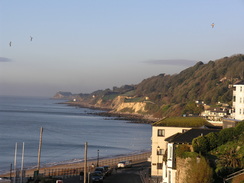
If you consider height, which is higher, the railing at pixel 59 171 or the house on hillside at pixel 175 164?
the house on hillside at pixel 175 164

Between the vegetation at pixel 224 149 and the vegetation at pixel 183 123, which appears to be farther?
the vegetation at pixel 183 123

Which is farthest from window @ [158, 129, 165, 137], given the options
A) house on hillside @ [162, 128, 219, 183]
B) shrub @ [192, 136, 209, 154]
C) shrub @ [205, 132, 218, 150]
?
shrub @ [192, 136, 209, 154]

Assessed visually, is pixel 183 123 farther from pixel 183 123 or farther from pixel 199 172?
pixel 199 172

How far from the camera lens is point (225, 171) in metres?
27.7

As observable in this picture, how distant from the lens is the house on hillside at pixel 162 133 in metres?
44.3

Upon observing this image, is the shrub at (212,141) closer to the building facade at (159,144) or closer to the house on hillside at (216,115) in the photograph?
the building facade at (159,144)

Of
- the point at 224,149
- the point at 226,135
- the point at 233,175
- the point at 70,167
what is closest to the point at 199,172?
the point at 233,175

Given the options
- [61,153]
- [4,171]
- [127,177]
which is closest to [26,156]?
[61,153]

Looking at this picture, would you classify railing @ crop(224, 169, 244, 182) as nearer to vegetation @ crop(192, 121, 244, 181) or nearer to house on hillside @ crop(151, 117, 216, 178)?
vegetation @ crop(192, 121, 244, 181)

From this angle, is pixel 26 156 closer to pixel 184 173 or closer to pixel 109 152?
pixel 109 152

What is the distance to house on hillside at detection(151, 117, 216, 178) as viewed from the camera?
145 ft

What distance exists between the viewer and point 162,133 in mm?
44938

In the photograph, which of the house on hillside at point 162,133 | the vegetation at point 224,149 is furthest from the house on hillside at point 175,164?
the house on hillside at point 162,133

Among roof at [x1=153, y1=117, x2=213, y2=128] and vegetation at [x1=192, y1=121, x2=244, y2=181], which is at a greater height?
roof at [x1=153, y1=117, x2=213, y2=128]
